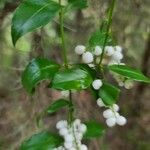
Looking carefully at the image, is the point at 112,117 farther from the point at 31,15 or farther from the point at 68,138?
the point at 31,15

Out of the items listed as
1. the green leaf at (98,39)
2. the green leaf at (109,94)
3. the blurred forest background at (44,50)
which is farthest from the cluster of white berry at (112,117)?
the blurred forest background at (44,50)

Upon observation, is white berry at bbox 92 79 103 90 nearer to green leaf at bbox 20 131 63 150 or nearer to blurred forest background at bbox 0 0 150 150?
green leaf at bbox 20 131 63 150

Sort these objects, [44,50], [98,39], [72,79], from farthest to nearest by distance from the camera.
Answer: [44,50] → [98,39] → [72,79]

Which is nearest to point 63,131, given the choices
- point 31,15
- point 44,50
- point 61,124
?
point 61,124

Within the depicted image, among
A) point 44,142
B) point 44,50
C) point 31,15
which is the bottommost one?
point 44,142

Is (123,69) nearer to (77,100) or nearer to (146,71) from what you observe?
(77,100)

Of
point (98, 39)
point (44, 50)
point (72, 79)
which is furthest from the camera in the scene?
point (44, 50)

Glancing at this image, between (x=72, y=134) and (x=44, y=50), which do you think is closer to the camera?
(x=72, y=134)

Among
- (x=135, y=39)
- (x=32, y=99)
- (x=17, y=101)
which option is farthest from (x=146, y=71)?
(x=32, y=99)
